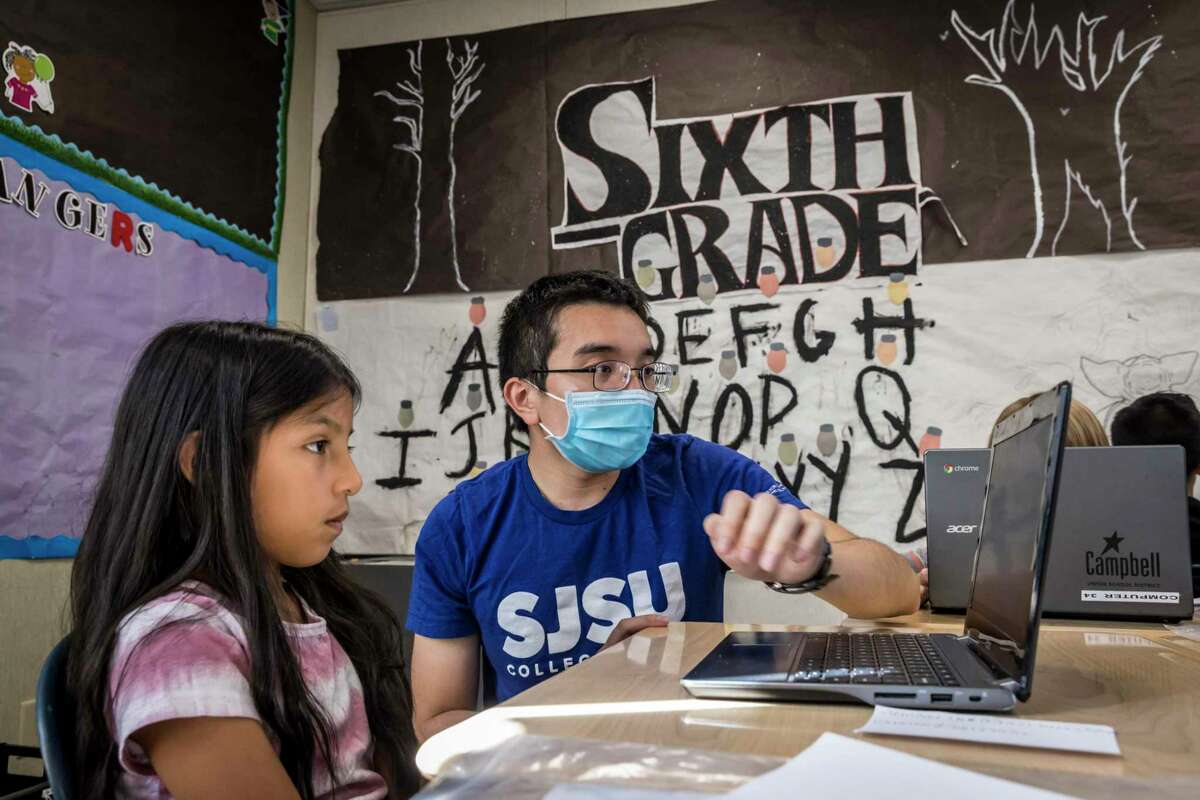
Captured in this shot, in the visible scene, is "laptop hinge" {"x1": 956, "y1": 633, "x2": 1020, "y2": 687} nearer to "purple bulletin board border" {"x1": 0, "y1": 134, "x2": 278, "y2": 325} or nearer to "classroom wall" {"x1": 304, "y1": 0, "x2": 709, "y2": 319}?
"purple bulletin board border" {"x1": 0, "y1": 134, "x2": 278, "y2": 325}

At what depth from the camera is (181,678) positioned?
808mm

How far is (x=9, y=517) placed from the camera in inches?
67.4

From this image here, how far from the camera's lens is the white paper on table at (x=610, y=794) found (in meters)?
0.52

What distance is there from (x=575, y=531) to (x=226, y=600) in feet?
1.92

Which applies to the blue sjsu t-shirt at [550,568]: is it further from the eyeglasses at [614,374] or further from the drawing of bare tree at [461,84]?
the drawing of bare tree at [461,84]

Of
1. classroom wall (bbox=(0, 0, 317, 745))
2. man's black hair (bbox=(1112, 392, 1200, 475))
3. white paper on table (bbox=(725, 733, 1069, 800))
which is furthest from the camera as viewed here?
man's black hair (bbox=(1112, 392, 1200, 475))

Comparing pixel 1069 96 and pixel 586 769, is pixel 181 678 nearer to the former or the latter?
pixel 586 769

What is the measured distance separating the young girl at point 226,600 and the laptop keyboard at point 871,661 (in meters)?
0.50

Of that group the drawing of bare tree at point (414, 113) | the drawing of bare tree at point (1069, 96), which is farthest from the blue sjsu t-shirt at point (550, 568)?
the drawing of bare tree at point (414, 113)

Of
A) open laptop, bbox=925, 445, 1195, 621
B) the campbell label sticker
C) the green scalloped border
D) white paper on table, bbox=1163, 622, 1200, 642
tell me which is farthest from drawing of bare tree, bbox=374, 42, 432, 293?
white paper on table, bbox=1163, 622, 1200, 642

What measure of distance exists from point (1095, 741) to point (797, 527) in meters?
0.32

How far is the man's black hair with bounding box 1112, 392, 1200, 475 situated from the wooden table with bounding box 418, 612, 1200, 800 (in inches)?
40.3

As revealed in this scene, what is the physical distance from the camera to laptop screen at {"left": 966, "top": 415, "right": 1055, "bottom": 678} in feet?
2.47

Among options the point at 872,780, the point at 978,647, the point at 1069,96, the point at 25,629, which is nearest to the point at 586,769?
the point at 872,780
